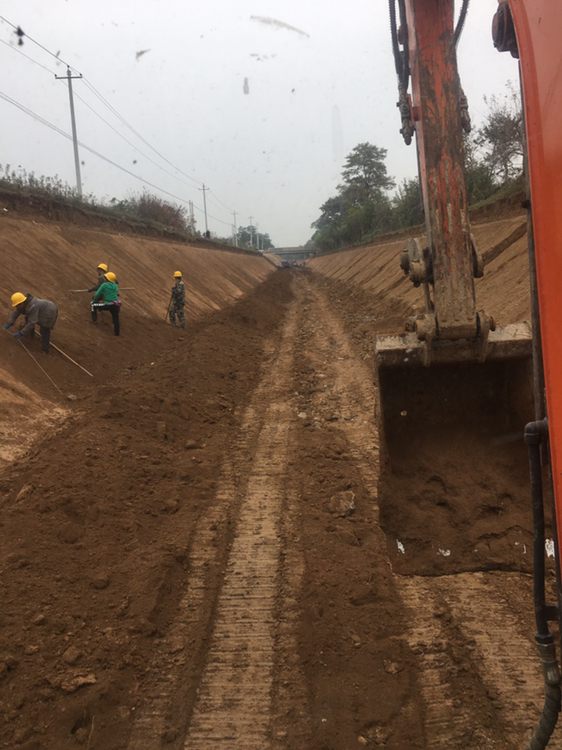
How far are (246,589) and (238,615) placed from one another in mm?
277

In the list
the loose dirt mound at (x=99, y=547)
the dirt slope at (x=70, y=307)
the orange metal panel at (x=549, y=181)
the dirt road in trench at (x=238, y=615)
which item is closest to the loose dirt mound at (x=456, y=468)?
the dirt road in trench at (x=238, y=615)

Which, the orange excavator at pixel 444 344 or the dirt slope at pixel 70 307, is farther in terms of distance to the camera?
the dirt slope at pixel 70 307

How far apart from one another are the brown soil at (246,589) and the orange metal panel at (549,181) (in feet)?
6.31

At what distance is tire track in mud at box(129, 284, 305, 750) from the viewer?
2.78m

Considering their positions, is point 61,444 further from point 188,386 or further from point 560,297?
point 560,297

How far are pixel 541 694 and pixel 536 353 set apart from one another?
79.5 inches

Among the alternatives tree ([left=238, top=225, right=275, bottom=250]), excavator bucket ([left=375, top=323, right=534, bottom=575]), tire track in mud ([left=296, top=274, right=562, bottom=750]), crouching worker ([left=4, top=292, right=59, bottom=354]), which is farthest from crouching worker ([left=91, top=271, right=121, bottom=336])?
tree ([left=238, top=225, right=275, bottom=250])

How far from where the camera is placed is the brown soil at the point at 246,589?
110 inches

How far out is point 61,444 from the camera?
634 centimetres

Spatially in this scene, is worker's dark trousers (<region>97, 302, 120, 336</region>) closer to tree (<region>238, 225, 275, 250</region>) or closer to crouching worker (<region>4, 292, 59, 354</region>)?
crouching worker (<region>4, 292, 59, 354</region>)

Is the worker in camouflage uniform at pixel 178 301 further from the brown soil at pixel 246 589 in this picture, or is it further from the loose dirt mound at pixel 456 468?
the loose dirt mound at pixel 456 468

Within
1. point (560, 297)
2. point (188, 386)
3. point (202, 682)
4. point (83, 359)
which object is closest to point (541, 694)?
point (202, 682)

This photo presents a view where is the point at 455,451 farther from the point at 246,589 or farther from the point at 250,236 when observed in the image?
the point at 250,236

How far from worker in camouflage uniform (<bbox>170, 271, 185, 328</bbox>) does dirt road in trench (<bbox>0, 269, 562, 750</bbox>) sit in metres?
8.35
